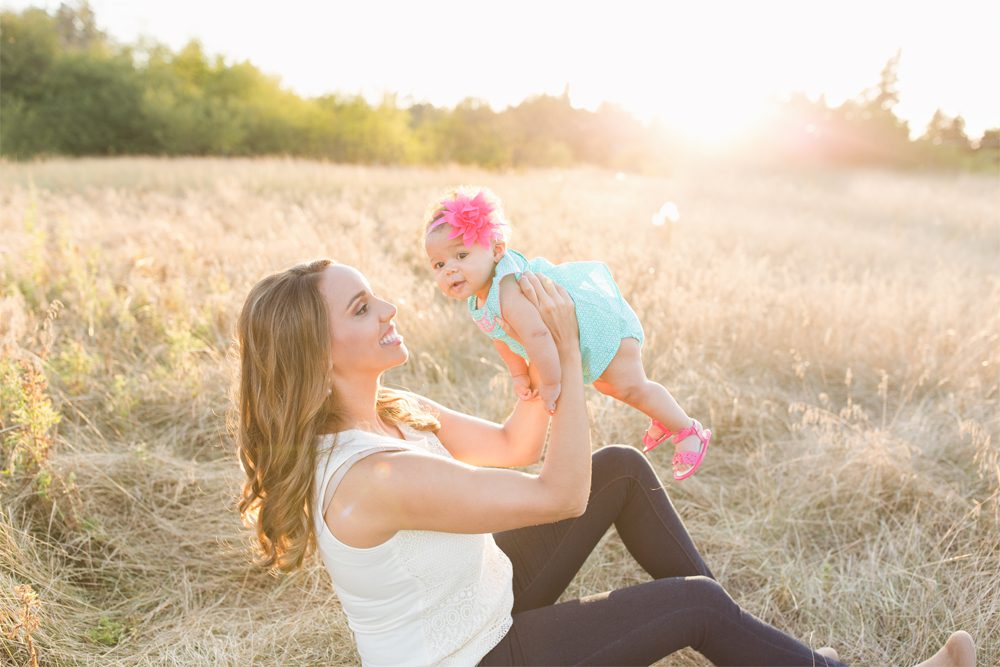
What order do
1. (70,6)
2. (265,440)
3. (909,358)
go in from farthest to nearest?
(70,6), (909,358), (265,440)

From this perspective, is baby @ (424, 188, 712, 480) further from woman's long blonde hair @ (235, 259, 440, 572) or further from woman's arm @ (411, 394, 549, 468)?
woman's long blonde hair @ (235, 259, 440, 572)

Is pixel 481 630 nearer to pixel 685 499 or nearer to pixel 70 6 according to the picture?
pixel 685 499

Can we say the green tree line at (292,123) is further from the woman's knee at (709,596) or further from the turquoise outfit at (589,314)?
the woman's knee at (709,596)

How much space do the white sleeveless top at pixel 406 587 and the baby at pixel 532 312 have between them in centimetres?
49

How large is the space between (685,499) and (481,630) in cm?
167

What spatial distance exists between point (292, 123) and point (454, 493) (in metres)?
29.3

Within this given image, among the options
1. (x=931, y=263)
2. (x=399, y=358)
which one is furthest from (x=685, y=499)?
(x=931, y=263)

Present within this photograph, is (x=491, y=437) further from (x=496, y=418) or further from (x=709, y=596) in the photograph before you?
(x=496, y=418)

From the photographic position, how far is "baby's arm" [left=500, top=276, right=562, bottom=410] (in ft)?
5.95

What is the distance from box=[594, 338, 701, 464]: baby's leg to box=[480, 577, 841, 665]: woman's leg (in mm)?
656

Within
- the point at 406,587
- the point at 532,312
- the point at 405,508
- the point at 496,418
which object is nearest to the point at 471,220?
the point at 532,312

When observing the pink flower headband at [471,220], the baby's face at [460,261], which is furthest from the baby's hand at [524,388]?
the pink flower headband at [471,220]

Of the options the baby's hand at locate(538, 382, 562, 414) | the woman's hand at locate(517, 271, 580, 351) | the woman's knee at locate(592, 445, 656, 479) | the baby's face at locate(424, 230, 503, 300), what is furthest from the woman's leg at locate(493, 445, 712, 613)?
the baby's face at locate(424, 230, 503, 300)

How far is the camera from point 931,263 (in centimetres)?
712
